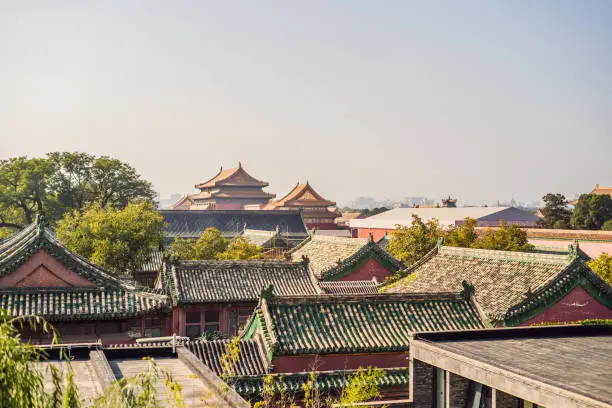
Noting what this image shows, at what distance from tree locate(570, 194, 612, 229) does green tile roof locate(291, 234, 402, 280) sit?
39.1 m

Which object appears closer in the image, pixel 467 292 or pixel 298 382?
pixel 298 382

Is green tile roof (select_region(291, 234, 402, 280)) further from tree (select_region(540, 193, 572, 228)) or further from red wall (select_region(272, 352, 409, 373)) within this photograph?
tree (select_region(540, 193, 572, 228))

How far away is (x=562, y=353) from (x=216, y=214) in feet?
162

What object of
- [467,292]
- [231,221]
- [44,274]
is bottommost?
[467,292]

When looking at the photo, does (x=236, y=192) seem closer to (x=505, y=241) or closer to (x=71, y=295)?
(x=505, y=241)

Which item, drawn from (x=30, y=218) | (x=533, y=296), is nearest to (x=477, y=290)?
(x=533, y=296)

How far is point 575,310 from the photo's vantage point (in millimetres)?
19016

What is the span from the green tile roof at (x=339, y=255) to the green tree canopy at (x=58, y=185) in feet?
70.6

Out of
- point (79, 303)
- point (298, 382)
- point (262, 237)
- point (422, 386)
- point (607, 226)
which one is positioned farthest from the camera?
point (607, 226)

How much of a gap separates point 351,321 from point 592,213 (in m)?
55.3

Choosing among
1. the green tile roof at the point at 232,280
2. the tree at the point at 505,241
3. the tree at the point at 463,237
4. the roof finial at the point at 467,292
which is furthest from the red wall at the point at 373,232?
the roof finial at the point at 467,292

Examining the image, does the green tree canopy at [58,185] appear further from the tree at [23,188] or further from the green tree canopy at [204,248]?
the green tree canopy at [204,248]

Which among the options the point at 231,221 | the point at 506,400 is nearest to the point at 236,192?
the point at 231,221

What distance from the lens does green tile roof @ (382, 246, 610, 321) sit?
18.7m
